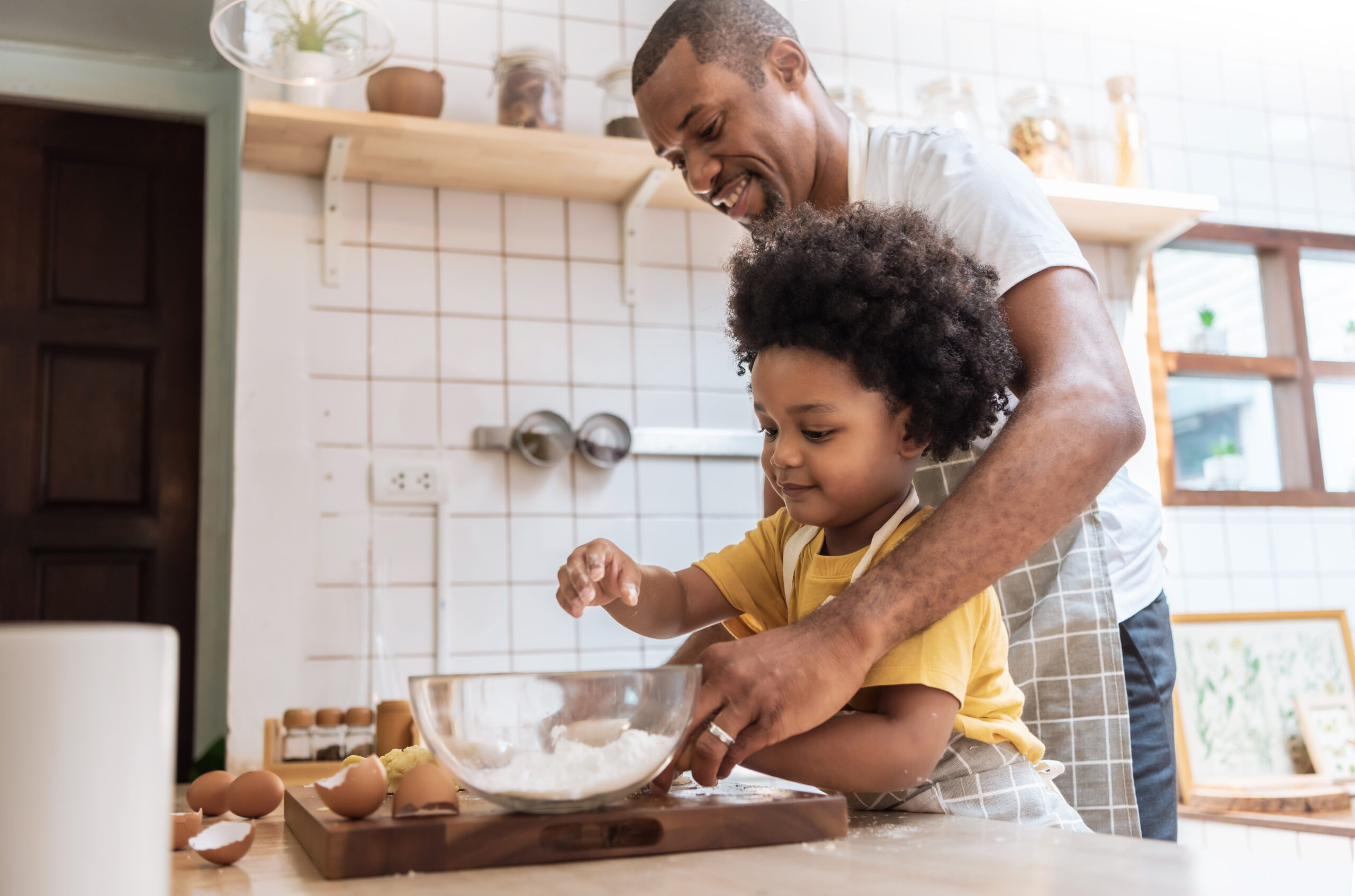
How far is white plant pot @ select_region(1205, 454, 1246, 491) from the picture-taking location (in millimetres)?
2830

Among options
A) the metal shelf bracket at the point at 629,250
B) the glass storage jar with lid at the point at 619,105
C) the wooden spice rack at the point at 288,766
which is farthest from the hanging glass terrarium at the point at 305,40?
the wooden spice rack at the point at 288,766

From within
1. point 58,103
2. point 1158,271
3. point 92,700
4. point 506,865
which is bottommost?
point 506,865

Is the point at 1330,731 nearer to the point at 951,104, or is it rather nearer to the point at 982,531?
the point at 951,104

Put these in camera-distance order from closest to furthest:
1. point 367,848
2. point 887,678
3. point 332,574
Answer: point 367,848 → point 887,678 → point 332,574

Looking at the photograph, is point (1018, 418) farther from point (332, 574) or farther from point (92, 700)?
point (332, 574)

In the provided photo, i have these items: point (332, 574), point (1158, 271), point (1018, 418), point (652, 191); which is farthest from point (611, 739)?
point (1158, 271)

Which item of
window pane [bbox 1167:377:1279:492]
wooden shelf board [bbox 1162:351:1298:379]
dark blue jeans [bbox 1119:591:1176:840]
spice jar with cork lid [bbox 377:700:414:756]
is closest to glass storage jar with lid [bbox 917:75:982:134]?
wooden shelf board [bbox 1162:351:1298:379]

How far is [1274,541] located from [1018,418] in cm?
236

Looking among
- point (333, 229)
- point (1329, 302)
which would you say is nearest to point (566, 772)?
point (333, 229)

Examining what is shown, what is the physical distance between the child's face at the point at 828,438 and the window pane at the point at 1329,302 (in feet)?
8.50

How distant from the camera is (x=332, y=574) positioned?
215 cm

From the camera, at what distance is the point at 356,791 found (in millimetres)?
592

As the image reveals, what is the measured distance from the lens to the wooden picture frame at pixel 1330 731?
8.30 ft

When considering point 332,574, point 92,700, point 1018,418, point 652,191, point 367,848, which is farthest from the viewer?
point 652,191
